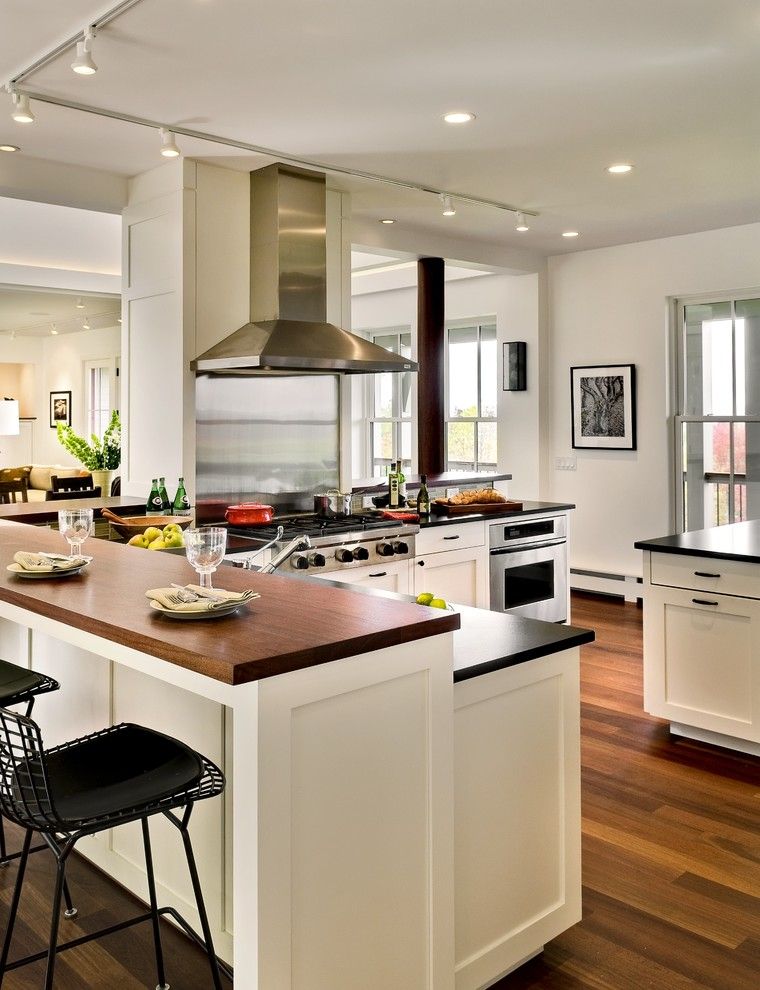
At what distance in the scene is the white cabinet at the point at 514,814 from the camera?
198 centimetres

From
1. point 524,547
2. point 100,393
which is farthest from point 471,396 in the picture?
point 100,393

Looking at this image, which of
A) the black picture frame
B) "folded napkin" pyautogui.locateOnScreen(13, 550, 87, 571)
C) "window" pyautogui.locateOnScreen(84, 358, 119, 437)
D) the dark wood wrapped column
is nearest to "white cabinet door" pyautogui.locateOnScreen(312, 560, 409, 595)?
"folded napkin" pyautogui.locateOnScreen(13, 550, 87, 571)

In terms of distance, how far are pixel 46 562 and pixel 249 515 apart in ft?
7.62

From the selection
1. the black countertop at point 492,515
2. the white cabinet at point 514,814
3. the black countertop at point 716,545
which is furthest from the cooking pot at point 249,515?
the white cabinet at point 514,814

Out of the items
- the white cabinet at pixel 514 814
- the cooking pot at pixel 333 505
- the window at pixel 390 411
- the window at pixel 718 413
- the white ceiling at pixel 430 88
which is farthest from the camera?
the window at pixel 390 411

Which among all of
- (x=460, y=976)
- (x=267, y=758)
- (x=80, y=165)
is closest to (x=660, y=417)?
(x=80, y=165)

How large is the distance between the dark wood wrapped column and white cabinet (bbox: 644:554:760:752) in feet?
9.62

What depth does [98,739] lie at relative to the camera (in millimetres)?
2059

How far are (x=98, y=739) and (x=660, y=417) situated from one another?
18.2 feet

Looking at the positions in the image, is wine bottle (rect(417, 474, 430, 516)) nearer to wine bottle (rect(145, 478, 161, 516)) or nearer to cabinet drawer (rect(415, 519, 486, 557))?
cabinet drawer (rect(415, 519, 486, 557))

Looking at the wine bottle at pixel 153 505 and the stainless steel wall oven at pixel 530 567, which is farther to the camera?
the stainless steel wall oven at pixel 530 567

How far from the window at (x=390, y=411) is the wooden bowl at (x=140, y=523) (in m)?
4.95

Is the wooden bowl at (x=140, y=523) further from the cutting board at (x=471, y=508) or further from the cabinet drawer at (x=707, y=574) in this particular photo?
the cabinet drawer at (x=707, y=574)

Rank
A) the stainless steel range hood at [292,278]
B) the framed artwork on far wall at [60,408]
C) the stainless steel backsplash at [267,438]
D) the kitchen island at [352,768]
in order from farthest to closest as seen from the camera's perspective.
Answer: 1. the framed artwork on far wall at [60,408]
2. the stainless steel backsplash at [267,438]
3. the stainless steel range hood at [292,278]
4. the kitchen island at [352,768]
